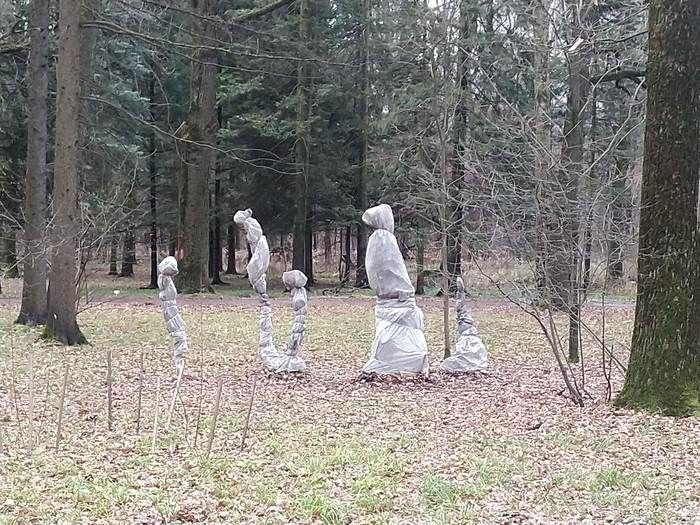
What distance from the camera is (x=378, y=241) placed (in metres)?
9.46

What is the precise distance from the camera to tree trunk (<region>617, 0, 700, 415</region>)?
650cm

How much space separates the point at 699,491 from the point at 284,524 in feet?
8.35

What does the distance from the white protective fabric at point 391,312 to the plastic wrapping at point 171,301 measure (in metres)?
2.31

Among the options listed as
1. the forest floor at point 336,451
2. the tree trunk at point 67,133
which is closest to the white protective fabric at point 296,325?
the forest floor at point 336,451

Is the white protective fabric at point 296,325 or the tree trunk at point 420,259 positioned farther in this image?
the tree trunk at point 420,259

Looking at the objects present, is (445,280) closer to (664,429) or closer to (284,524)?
(664,429)

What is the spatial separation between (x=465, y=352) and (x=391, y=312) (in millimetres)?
1236

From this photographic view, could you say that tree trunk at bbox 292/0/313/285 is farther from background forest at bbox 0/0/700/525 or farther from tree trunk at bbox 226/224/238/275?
tree trunk at bbox 226/224/238/275

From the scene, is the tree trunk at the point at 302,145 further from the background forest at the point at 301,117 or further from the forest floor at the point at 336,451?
the forest floor at the point at 336,451

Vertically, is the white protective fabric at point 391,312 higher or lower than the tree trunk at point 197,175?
lower

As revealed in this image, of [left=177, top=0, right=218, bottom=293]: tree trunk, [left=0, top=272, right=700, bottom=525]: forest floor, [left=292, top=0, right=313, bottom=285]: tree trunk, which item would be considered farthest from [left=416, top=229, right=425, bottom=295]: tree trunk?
[left=0, top=272, right=700, bottom=525]: forest floor

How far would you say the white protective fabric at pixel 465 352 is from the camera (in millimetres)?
9867

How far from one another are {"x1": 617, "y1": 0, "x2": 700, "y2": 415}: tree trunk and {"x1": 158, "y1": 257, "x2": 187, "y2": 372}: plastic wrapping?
529 cm

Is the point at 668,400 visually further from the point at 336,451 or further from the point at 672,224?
the point at 336,451
